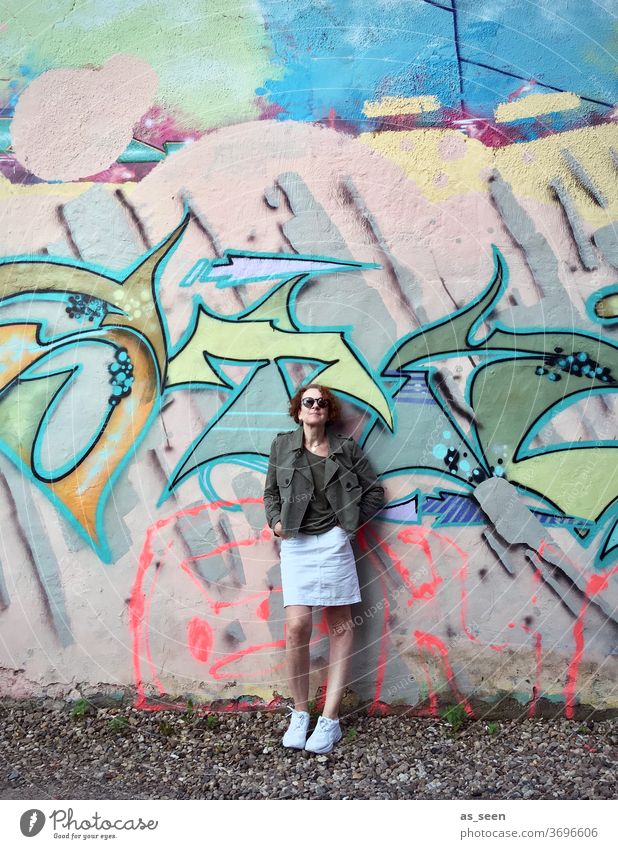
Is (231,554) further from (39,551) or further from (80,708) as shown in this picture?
(80,708)

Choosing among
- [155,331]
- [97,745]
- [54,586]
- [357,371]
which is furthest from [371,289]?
[97,745]

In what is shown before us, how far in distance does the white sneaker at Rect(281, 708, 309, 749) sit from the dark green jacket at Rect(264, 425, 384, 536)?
0.97 meters

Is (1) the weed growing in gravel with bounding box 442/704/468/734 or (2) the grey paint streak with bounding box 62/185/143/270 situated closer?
(1) the weed growing in gravel with bounding box 442/704/468/734

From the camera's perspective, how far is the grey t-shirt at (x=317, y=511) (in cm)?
412

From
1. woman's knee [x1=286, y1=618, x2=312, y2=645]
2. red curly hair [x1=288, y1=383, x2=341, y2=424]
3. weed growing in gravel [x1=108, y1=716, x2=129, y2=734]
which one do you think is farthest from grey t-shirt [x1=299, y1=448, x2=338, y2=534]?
weed growing in gravel [x1=108, y1=716, x2=129, y2=734]

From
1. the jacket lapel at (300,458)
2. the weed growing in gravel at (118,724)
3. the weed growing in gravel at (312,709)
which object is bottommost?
the weed growing in gravel at (118,724)

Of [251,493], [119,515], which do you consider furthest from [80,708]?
[251,493]

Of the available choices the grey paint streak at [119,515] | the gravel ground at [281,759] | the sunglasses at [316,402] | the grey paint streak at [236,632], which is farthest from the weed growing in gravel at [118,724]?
the sunglasses at [316,402]

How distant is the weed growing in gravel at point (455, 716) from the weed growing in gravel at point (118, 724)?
179 cm

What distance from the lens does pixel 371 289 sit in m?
4.37

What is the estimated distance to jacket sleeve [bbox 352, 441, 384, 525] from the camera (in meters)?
4.20

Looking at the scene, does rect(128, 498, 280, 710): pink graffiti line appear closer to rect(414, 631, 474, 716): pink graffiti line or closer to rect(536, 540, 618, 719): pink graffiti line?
rect(414, 631, 474, 716): pink graffiti line

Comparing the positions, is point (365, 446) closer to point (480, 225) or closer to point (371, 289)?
point (371, 289)

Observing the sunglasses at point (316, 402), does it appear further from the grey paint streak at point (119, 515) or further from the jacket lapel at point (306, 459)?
the grey paint streak at point (119, 515)
